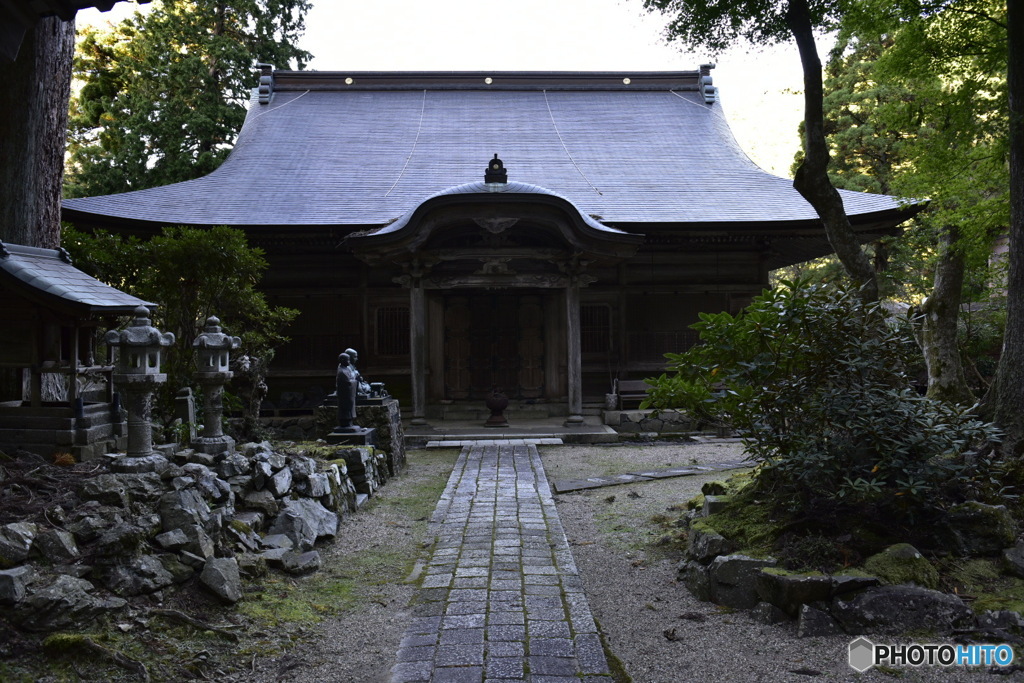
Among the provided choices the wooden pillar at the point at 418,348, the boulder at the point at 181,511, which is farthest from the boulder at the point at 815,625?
the wooden pillar at the point at 418,348

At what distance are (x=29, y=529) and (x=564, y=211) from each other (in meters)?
9.69

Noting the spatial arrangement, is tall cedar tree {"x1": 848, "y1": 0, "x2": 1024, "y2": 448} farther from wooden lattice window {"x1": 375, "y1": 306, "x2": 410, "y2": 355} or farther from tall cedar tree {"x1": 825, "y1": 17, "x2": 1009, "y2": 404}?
wooden lattice window {"x1": 375, "y1": 306, "x2": 410, "y2": 355}

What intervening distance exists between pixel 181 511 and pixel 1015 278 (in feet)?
21.4

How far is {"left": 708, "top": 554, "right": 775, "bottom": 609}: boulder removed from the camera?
4.39 metres

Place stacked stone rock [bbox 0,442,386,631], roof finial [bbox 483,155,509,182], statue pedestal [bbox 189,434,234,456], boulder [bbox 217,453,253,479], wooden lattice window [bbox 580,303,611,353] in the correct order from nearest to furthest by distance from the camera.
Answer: stacked stone rock [bbox 0,442,386,631] → boulder [bbox 217,453,253,479] → statue pedestal [bbox 189,434,234,456] → roof finial [bbox 483,155,509,182] → wooden lattice window [bbox 580,303,611,353]

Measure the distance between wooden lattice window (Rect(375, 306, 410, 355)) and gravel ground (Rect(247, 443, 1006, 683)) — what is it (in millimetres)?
7822

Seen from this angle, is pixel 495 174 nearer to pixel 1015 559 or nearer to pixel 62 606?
pixel 1015 559

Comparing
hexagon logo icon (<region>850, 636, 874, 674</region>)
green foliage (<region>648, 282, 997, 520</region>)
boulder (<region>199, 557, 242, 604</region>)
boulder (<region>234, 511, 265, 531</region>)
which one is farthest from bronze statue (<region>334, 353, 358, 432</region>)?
hexagon logo icon (<region>850, 636, 874, 674</region>)

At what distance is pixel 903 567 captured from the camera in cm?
414

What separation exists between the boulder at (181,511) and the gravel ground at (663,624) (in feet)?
8.47

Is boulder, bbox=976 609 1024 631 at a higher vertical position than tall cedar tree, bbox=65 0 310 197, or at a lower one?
lower

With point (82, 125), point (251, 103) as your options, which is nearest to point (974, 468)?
point (251, 103)

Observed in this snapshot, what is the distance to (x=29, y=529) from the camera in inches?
151

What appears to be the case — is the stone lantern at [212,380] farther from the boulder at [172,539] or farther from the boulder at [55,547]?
the boulder at [55,547]
